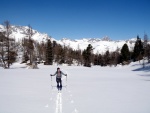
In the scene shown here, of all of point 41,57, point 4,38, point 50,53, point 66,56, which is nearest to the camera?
point 4,38

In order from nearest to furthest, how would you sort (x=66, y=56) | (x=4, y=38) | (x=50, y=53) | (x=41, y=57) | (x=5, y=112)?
(x=5, y=112) → (x=4, y=38) → (x=50, y=53) → (x=66, y=56) → (x=41, y=57)

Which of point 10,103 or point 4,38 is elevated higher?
point 4,38

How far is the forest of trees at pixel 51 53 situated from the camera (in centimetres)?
4797

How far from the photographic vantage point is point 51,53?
9181 cm

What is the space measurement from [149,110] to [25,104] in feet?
21.6

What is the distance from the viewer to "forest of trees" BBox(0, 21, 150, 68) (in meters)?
48.0

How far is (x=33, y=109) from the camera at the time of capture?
11266 millimetres

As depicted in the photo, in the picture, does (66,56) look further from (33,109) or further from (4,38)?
(33,109)

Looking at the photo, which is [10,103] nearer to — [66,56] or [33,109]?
[33,109]

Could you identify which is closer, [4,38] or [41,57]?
[4,38]

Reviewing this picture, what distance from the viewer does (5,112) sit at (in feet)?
34.4

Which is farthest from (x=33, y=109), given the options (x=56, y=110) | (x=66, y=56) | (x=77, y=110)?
(x=66, y=56)

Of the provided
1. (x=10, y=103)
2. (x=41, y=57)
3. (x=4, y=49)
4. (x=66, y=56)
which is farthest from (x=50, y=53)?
(x=10, y=103)

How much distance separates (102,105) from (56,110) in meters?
2.98
